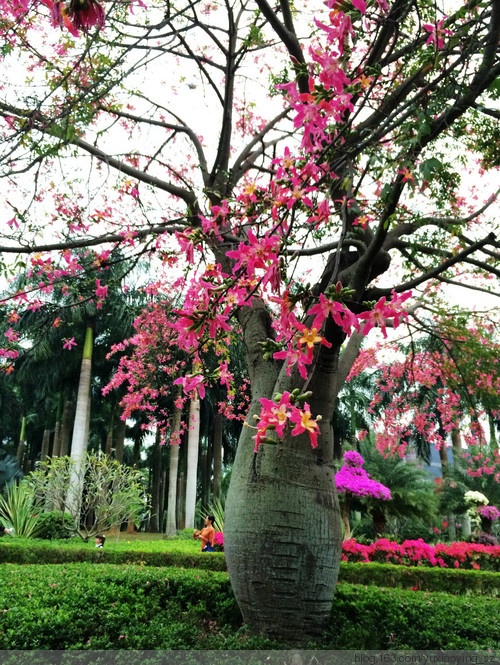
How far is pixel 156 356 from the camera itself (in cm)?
963

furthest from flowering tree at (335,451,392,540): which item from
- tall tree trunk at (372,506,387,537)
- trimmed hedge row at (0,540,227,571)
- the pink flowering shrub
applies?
trimmed hedge row at (0,540,227,571)

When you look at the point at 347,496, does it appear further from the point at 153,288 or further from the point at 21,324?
the point at 21,324

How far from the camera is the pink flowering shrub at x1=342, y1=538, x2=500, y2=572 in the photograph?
9711 mm

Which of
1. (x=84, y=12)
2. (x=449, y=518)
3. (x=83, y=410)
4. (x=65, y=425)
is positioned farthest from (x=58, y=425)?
(x=84, y=12)

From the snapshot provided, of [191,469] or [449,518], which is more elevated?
[191,469]

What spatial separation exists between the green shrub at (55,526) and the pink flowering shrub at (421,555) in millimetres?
7082

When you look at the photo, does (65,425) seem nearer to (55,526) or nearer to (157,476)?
(157,476)

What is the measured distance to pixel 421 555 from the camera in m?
9.98

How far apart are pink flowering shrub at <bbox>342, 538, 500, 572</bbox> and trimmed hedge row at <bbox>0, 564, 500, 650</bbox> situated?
529 centimetres

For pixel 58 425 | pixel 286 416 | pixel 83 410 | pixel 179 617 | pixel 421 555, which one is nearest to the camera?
pixel 286 416

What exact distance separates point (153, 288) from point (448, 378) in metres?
5.02

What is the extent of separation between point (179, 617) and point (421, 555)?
7695 mm

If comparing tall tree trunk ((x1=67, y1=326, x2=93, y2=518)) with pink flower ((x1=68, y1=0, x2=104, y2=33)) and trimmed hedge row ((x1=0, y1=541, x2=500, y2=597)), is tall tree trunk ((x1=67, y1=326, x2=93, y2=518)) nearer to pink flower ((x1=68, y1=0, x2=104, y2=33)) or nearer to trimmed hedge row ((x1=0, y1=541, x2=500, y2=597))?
trimmed hedge row ((x1=0, y1=541, x2=500, y2=597))

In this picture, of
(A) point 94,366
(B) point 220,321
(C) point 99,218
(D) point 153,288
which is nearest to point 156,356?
(D) point 153,288
